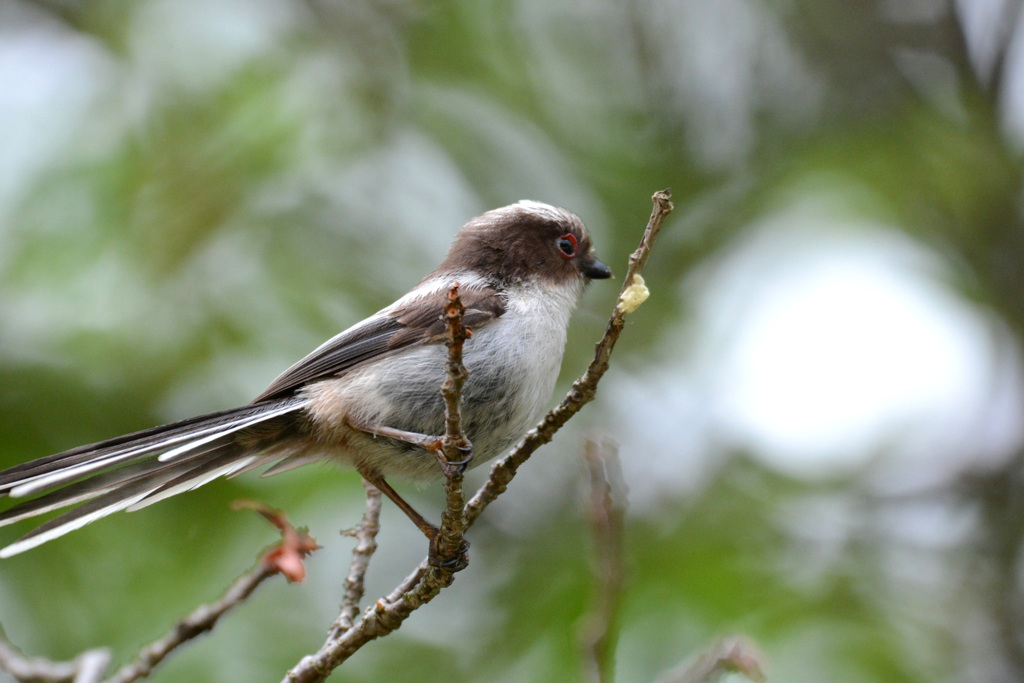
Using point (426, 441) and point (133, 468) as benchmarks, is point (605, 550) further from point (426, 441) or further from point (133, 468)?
point (133, 468)

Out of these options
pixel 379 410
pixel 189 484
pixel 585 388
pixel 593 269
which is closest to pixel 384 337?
pixel 379 410

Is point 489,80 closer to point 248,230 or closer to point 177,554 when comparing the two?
point 248,230

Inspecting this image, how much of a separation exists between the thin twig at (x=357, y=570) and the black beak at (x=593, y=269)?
4.76 ft

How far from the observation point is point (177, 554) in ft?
13.8

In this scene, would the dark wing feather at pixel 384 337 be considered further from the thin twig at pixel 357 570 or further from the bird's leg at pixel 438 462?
the thin twig at pixel 357 570

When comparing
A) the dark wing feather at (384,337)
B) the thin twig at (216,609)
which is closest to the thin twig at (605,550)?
the dark wing feather at (384,337)

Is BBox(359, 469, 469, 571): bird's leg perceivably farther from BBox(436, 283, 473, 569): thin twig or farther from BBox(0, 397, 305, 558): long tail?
BBox(0, 397, 305, 558): long tail

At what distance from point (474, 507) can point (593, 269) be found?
5.24 ft

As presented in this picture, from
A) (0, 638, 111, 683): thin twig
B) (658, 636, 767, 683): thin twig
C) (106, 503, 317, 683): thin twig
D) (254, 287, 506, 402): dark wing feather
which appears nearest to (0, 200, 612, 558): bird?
(254, 287, 506, 402): dark wing feather

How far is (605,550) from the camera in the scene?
109 inches

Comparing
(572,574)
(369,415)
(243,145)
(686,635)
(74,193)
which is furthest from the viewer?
(243,145)

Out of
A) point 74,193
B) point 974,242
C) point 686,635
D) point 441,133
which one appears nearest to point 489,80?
point 441,133

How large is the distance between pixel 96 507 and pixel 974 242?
5.15 metres

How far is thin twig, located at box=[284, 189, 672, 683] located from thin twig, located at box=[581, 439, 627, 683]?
342mm
